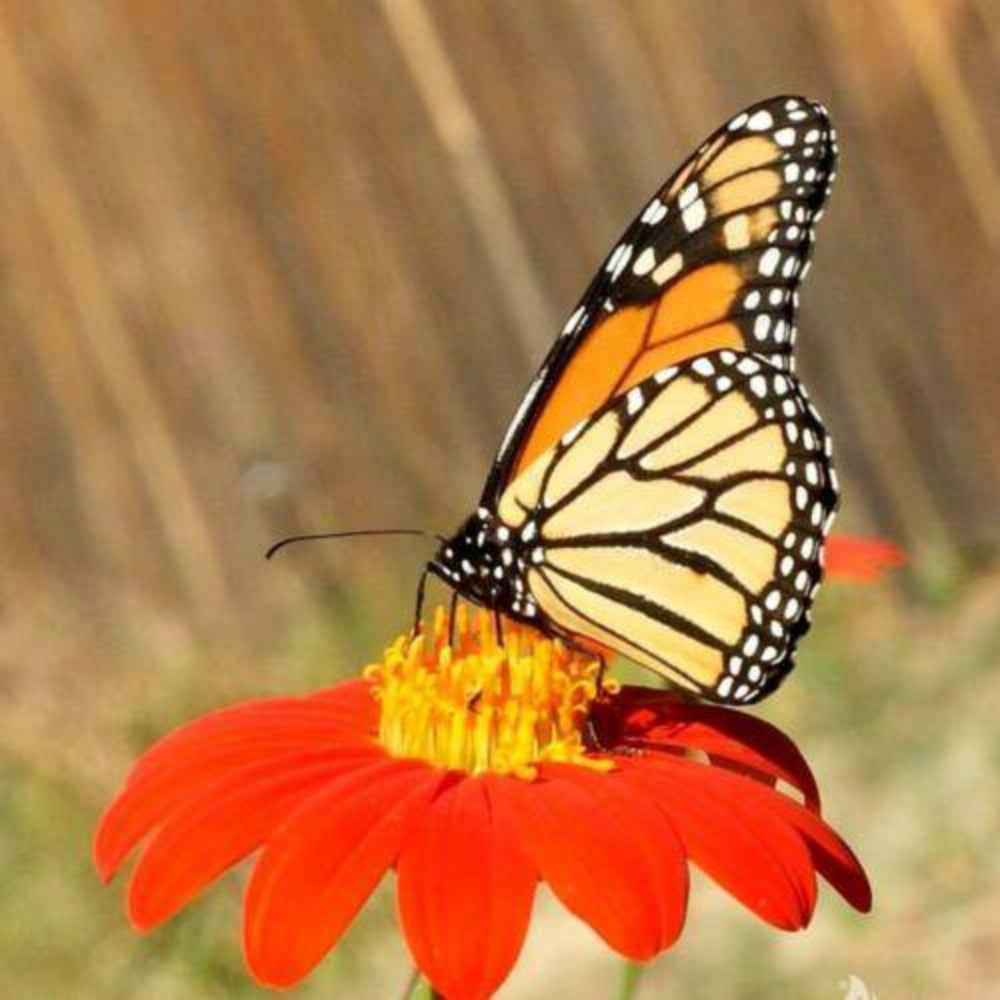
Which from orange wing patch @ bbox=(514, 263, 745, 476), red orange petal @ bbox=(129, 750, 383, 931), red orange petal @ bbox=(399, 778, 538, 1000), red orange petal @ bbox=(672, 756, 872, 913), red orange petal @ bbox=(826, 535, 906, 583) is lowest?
red orange petal @ bbox=(826, 535, 906, 583)

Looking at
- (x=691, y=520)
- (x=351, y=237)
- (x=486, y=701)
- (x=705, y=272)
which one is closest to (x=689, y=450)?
(x=691, y=520)

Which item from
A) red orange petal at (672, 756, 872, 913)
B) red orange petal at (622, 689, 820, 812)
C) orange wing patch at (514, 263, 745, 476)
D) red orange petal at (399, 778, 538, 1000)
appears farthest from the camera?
orange wing patch at (514, 263, 745, 476)

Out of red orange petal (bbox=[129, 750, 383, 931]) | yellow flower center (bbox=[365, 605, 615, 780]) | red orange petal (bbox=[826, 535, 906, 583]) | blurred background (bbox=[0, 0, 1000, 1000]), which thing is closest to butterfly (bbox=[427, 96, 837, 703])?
yellow flower center (bbox=[365, 605, 615, 780])

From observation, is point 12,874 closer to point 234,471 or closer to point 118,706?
point 118,706

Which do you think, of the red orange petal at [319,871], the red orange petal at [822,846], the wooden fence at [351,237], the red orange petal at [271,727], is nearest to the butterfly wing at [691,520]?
the red orange petal at [271,727]

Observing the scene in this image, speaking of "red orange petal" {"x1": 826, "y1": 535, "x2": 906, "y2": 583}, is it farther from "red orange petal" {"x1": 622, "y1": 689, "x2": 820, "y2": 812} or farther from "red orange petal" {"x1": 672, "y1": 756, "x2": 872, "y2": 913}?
"red orange petal" {"x1": 672, "y1": 756, "x2": 872, "y2": 913}
